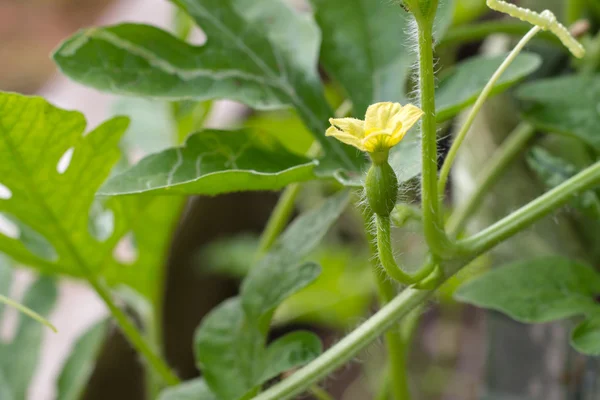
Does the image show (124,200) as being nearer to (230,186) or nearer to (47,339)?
(230,186)

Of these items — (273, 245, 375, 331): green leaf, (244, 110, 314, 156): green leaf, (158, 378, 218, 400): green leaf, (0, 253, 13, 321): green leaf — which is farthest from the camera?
(273, 245, 375, 331): green leaf

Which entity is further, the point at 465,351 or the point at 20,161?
the point at 465,351

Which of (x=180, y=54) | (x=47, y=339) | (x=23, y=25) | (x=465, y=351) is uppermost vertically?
(x=23, y=25)

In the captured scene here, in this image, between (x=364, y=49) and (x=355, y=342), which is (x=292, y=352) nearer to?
(x=355, y=342)

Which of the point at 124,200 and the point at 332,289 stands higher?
the point at 124,200

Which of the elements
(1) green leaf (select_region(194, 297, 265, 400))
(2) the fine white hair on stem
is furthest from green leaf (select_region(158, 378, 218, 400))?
(2) the fine white hair on stem

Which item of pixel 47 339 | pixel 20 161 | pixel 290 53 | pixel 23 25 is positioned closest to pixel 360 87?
pixel 290 53

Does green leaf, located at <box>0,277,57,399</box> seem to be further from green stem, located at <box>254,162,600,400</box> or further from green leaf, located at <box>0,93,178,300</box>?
green stem, located at <box>254,162,600,400</box>
